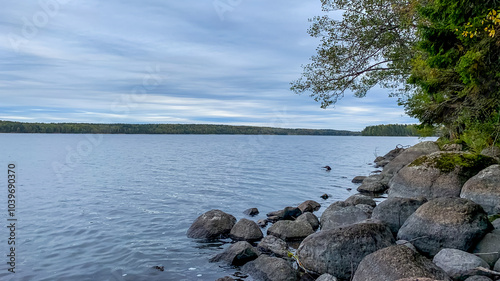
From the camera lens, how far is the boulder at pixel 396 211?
10.7 m

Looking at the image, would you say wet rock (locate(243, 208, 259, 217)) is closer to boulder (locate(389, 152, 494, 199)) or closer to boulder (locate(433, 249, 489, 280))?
boulder (locate(389, 152, 494, 199))

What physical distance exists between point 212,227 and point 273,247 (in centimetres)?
289

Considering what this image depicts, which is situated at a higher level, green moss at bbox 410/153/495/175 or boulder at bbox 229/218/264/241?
green moss at bbox 410/153/495/175

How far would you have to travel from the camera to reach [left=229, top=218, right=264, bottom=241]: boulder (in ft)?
38.6

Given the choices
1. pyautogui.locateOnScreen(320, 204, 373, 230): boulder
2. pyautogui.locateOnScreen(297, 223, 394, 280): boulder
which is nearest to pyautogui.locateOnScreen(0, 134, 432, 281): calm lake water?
pyautogui.locateOnScreen(297, 223, 394, 280): boulder

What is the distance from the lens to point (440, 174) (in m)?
13.5

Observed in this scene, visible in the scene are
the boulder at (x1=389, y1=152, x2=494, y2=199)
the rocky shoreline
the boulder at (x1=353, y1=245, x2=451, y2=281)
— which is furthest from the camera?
the boulder at (x1=389, y1=152, x2=494, y2=199)

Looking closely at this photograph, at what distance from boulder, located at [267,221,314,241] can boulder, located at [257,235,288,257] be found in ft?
3.46

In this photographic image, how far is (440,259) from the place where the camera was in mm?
7602

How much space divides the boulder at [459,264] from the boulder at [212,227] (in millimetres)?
6999

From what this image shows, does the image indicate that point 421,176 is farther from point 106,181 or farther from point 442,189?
point 106,181

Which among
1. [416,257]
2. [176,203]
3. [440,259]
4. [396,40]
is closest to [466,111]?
[396,40]

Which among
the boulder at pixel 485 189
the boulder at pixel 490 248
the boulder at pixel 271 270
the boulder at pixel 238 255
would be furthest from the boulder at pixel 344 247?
the boulder at pixel 485 189

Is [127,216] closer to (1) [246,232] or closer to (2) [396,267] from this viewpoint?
(1) [246,232]
